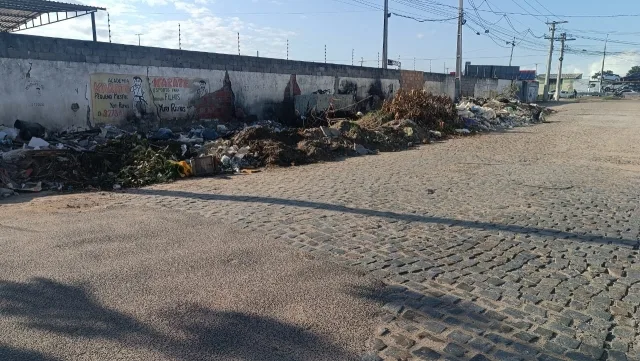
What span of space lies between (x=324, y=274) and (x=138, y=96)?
1208cm

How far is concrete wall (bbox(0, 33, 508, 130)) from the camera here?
12.2m

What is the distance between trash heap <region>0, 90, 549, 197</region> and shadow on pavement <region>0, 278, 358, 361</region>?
18.1 ft

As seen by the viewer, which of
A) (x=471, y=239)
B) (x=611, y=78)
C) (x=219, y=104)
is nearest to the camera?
(x=471, y=239)

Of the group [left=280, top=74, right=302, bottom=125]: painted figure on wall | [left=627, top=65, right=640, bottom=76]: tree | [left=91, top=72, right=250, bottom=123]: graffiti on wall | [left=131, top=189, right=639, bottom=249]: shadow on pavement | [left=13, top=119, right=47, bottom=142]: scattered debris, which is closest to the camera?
[left=131, top=189, right=639, bottom=249]: shadow on pavement

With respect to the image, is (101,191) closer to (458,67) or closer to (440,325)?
(440,325)

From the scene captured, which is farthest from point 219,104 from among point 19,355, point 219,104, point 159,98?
point 19,355

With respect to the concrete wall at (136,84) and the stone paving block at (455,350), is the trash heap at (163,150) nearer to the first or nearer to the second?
the concrete wall at (136,84)

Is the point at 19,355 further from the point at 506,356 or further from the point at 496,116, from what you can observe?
the point at 496,116

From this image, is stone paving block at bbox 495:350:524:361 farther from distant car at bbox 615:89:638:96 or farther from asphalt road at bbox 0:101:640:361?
distant car at bbox 615:89:638:96

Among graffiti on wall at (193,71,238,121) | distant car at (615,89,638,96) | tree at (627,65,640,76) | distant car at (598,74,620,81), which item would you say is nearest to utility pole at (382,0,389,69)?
graffiti on wall at (193,71,238,121)

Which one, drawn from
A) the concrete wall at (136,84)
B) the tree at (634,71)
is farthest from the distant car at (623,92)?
the concrete wall at (136,84)

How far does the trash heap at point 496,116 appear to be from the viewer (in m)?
22.7

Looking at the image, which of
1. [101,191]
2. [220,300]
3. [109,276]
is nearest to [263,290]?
[220,300]

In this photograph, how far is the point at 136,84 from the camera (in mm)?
14562
